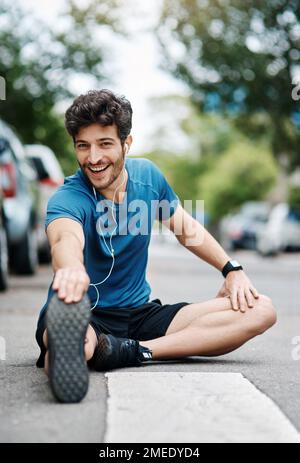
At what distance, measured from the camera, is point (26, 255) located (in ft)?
Answer: 46.9

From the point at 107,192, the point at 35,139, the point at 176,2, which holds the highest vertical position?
the point at 176,2

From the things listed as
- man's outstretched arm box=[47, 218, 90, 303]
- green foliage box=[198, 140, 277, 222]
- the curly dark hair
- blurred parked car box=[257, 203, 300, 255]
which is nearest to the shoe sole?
man's outstretched arm box=[47, 218, 90, 303]

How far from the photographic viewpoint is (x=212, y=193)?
204ft

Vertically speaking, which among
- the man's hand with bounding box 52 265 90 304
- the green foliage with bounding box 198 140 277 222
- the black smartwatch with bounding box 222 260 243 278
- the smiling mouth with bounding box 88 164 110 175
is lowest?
the green foliage with bounding box 198 140 277 222

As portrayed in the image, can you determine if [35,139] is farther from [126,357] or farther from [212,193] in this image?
[212,193]

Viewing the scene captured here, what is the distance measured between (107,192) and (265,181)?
180 ft

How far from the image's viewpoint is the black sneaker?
4879 millimetres

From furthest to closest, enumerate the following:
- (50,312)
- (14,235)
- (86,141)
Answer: (14,235), (86,141), (50,312)

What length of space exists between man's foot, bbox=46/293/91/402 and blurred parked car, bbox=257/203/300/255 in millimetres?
24449

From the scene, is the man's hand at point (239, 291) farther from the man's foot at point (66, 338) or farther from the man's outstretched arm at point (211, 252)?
the man's foot at point (66, 338)

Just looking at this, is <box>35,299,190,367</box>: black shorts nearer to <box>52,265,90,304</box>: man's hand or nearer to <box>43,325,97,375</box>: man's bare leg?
<box>43,325,97,375</box>: man's bare leg

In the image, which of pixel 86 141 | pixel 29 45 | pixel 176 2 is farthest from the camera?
pixel 176 2
